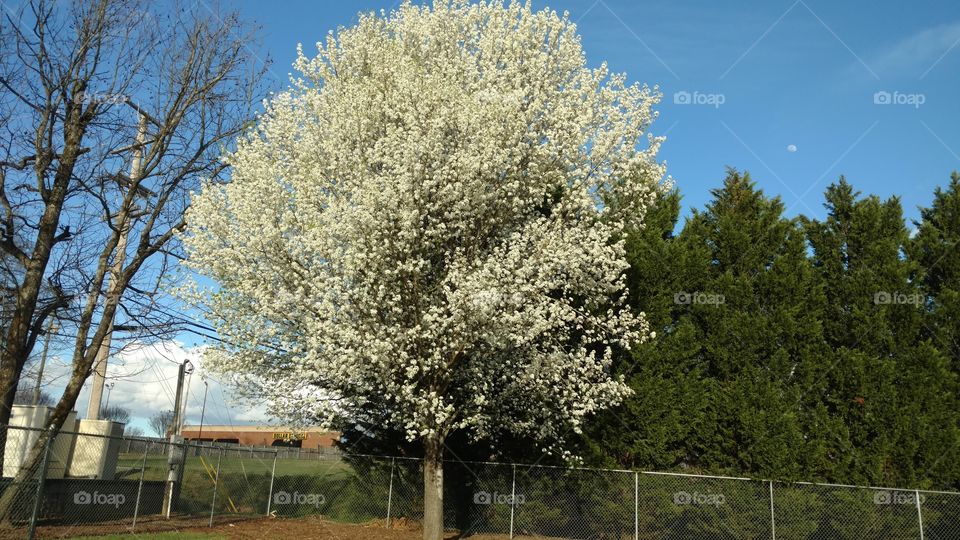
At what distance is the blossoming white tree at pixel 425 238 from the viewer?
1257 centimetres

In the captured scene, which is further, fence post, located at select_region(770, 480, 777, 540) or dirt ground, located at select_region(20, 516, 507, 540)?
fence post, located at select_region(770, 480, 777, 540)

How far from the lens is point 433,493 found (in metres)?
14.0

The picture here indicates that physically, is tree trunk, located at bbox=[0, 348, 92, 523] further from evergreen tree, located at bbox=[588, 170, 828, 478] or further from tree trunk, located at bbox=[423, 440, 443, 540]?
evergreen tree, located at bbox=[588, 170, 828, 478]

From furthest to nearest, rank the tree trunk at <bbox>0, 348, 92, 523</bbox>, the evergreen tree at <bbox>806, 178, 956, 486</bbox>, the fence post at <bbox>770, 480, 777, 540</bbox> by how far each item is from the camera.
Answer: the evergreen tree at <bbox>806, 178, 956, 486</bbox> < the fence post at <bbox>770, 480, 777, 540</bbox> < the tree trunk at <bbox>0, 348, 92, 523</bbox>

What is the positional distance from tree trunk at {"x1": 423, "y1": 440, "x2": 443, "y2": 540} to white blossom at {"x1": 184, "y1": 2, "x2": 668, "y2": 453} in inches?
19.4

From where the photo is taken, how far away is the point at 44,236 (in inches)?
532

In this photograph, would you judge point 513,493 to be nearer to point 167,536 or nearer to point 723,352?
point 723,352

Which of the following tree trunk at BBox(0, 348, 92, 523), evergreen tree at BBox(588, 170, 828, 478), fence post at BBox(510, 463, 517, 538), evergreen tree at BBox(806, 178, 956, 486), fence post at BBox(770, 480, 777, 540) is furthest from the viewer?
fence post at BBox(510, 463, 517, 538)

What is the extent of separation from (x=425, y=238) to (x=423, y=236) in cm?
24

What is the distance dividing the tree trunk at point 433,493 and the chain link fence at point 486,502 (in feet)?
9.05

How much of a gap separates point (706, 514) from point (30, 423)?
16.2 m

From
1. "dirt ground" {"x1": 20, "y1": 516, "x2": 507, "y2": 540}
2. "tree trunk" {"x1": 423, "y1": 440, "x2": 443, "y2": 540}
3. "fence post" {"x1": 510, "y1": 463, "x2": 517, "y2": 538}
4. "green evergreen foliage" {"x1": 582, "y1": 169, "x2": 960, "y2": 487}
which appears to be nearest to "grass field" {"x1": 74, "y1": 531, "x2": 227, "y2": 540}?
"dirt ground" {"x1": 20, "y1": 516, "x2": 507, "y2": 540}

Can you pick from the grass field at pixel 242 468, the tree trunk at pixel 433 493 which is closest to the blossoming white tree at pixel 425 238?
the tree trunk at pixel 433 493

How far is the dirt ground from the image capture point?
13.4 metres
